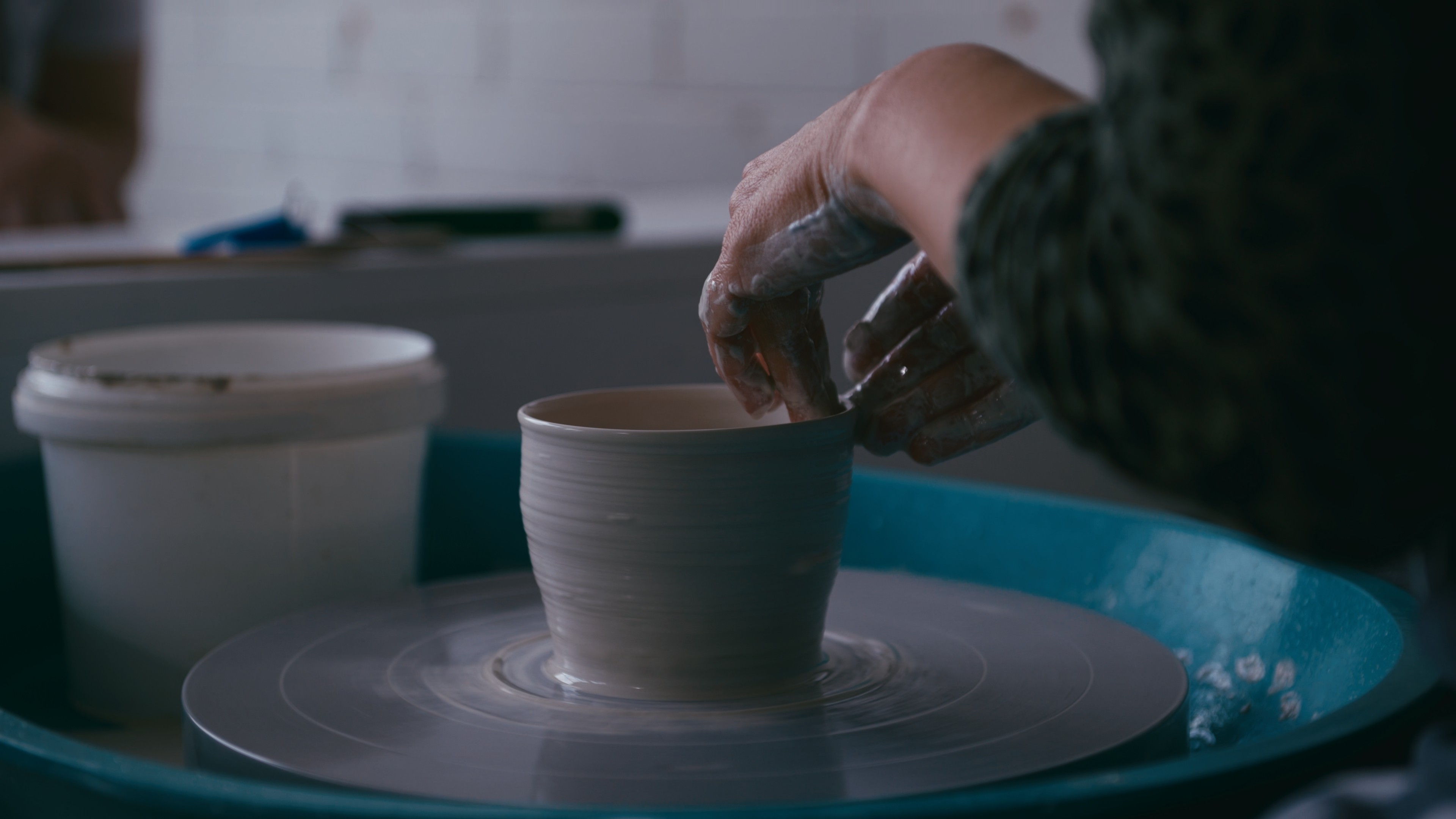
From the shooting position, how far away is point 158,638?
0.86 m

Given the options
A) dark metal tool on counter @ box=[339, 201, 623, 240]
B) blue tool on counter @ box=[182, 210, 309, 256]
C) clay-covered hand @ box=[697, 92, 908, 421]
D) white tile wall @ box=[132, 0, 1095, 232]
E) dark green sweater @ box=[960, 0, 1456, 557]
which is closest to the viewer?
dark green sweater @ box=[960, 0, 1456, 557]

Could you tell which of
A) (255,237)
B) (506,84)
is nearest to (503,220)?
(255,237)

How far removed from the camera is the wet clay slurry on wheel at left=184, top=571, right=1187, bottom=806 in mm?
555

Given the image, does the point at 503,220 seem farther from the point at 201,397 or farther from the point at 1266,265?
the point at 1266,265

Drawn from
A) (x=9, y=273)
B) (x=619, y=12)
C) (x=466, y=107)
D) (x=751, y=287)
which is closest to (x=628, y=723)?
(x=751, y=287)

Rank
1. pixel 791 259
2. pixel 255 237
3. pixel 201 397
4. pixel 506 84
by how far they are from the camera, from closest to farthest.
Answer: pixel 791 259
pixel 201 397
pixel 255 237
pixel 506 84

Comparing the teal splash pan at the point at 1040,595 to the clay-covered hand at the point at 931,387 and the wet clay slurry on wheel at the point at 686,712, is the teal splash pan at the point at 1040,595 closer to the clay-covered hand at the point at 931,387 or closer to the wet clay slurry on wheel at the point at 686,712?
the wet clay slurry on wheel at the point at 686,712

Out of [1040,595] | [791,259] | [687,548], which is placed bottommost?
[1040,595]

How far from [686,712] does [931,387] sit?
213mm

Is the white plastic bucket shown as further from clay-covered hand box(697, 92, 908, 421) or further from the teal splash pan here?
clay-covered hand box(697, 92, 908, 421)

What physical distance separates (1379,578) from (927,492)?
32 centimetres

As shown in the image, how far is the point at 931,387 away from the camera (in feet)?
2.33

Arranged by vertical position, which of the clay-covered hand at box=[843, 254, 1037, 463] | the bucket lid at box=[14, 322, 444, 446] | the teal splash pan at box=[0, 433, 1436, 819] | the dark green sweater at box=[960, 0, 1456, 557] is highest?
the dark green sweater at box=[960, 0, 1456, 557]

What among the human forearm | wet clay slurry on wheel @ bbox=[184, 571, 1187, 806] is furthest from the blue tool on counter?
the human forearm
